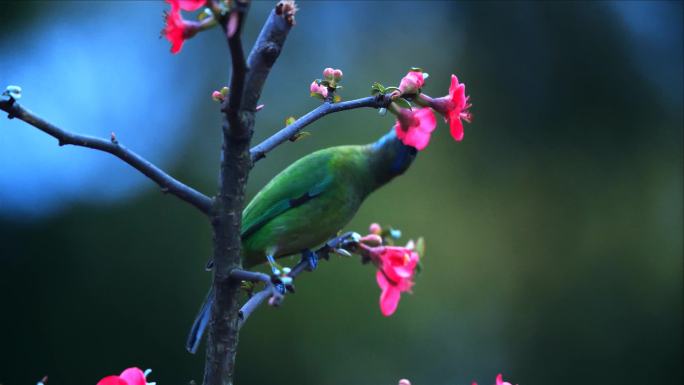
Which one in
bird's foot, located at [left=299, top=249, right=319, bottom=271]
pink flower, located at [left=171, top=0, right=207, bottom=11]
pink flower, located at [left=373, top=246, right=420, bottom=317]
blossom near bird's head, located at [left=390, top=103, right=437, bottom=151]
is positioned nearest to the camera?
pink flower, located at [left=171, top=0, right=207, bottom=11]

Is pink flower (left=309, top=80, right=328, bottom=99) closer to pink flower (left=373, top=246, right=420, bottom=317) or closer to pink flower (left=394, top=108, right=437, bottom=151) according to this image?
pink flower (left=394, top=108, right=437, bottom=151)

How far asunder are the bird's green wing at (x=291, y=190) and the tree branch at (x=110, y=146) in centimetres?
60

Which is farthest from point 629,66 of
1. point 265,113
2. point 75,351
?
point 75,351

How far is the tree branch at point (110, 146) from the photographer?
0.93m

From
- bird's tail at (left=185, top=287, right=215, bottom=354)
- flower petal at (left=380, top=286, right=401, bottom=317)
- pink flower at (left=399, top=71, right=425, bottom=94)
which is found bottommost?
bird's tail at (left=185, top=287, right=215, bottom=354)

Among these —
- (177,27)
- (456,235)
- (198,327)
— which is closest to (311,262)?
(198,327)

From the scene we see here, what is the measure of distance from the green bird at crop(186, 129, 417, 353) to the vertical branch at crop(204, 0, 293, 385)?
49cm

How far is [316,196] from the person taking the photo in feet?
5.36

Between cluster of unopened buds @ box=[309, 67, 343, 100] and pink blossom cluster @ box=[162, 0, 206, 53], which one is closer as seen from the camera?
pink blossom cluster @ box=[162, 0, 206, 53]

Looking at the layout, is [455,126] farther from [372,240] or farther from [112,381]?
[112,381]

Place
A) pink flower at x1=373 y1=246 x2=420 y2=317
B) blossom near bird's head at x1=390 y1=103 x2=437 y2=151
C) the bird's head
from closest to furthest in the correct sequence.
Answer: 1. pink flower at x1=373 y1=246 x2=420 y2=317
2. blossom near bird's head at x1=390 y1=103 x2=437 y2=151
3. the bird's head

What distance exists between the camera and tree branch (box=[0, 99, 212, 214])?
36.8 inches

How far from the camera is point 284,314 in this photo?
3.67 m

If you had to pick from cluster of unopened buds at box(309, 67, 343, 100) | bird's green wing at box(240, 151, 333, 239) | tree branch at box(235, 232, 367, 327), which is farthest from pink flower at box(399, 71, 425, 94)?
bird's green wing at box(240, 151, 333, 239)
